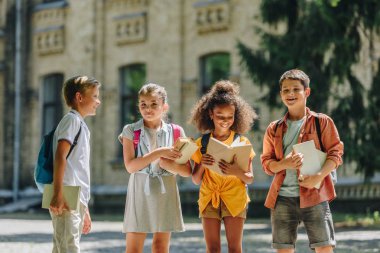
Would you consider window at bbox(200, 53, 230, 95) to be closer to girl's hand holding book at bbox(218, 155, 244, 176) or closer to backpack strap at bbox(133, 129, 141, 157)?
backpack strap at bbox(133, 129, 141, 157)

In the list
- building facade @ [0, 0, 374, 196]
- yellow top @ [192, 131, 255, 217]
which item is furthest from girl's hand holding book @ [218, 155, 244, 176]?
building facade @ [0, 0, 374, 196]

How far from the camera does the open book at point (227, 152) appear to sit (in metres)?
5.81

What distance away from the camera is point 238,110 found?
6.19m

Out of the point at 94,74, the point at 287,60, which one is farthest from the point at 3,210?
the point at 287,60

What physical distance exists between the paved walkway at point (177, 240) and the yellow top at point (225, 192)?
4488 mm

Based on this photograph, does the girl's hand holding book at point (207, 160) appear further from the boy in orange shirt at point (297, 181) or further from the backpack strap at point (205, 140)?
the boy in orange shirt at point (297, 181)

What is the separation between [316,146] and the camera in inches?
230

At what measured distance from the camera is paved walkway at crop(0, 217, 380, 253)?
35.7ft

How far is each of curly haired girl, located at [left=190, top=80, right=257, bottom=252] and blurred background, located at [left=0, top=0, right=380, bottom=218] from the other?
8992mm

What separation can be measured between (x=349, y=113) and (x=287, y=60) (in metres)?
1.70

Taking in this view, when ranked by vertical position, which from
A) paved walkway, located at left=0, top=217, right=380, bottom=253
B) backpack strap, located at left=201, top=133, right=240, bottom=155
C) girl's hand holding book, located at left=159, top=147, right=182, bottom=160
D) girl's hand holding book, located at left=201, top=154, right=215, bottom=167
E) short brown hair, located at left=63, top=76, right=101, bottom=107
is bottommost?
paved walkway, located at left=0, top=217, right=380, bottom=253

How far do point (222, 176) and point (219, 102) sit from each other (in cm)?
58

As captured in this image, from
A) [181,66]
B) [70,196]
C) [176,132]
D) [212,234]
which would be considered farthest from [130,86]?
[70,196]

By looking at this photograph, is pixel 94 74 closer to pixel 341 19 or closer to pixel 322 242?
pixel 341 19
